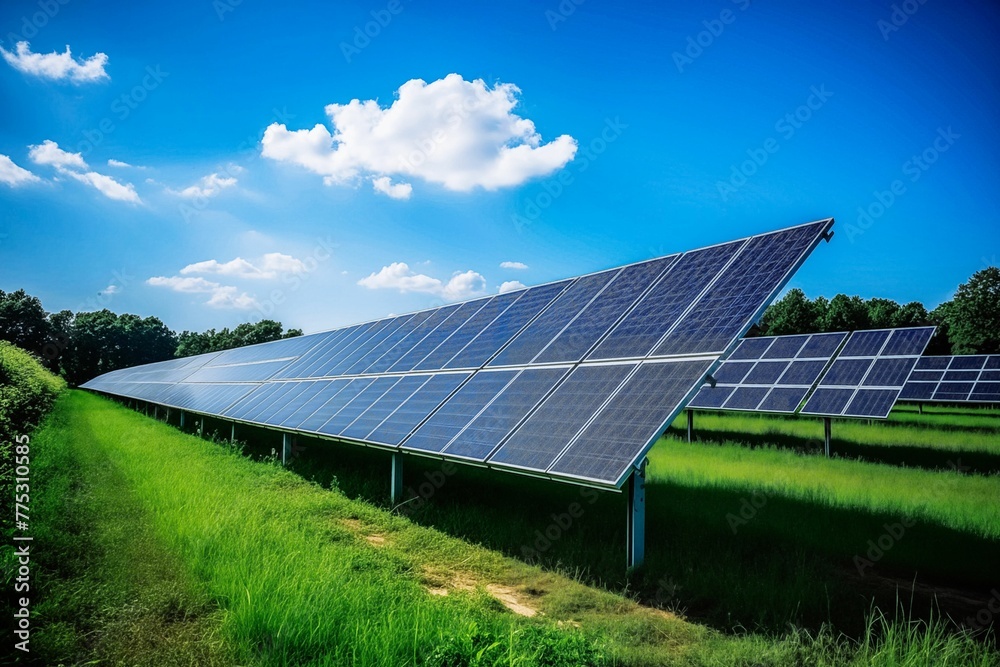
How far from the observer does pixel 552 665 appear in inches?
155

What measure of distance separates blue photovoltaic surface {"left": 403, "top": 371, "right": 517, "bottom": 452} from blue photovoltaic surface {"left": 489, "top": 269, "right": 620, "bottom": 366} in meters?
0.51

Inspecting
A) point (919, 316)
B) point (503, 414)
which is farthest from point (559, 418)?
point (919, 316)

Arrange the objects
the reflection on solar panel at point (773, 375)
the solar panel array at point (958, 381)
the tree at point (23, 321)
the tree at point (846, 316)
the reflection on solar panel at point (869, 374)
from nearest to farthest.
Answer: the reflection on solar panel at point (869, 374), the reflection on solar panel at point (773, 375), the solar panel array at point (958, 381), the tree at point (23, 321), the tree at point (846, 316)

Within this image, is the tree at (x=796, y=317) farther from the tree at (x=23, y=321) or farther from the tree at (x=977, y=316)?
the tree at (x=23, y=321)

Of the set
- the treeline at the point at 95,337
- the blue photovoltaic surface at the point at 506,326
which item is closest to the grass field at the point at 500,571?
the blue photovoltaic surface at the point at 506,326

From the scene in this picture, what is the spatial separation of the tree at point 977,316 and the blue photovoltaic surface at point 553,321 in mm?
66798

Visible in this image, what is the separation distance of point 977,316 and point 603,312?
232 feet

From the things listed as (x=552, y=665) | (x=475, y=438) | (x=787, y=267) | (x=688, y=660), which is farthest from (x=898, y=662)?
(x=475, y=438)

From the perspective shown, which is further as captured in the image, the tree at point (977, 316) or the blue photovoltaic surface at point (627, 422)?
the tree at point (977, 316)

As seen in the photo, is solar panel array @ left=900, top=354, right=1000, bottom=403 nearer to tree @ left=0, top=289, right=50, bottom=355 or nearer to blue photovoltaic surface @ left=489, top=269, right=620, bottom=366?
blue photovoltaic surface @ left=489, top=269, right=620, bottom=366

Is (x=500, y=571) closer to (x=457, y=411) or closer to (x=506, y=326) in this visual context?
(x=457, y=411)

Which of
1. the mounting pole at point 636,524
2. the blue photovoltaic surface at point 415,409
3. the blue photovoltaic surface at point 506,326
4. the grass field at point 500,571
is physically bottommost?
the grass field at point 500,571

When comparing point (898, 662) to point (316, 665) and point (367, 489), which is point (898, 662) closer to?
point (316, 665)

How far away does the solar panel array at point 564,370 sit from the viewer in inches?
244
